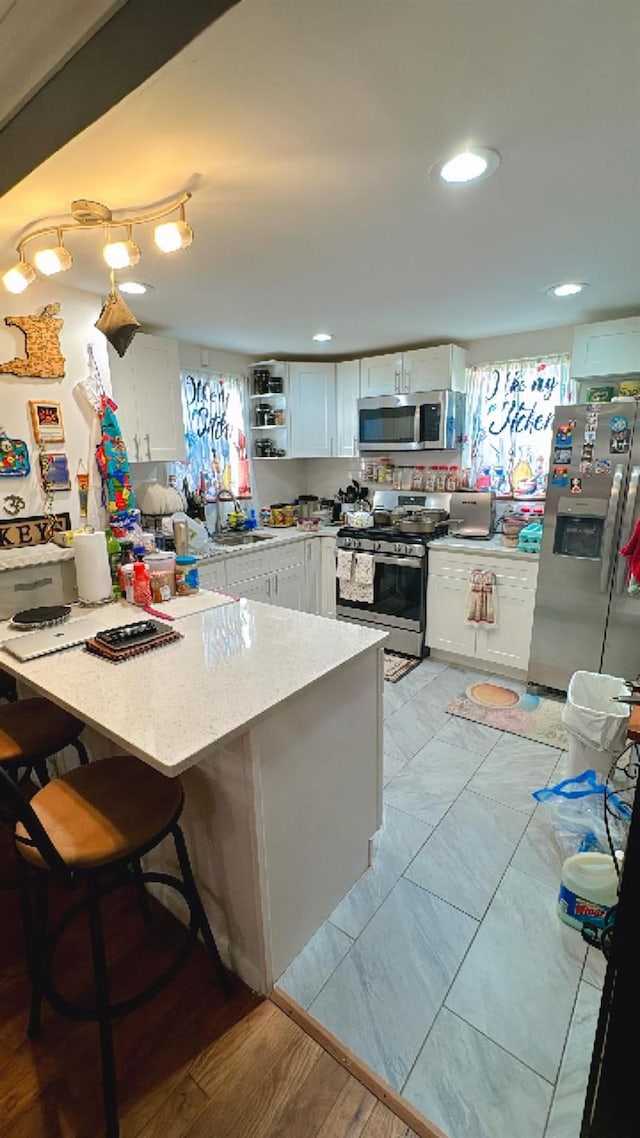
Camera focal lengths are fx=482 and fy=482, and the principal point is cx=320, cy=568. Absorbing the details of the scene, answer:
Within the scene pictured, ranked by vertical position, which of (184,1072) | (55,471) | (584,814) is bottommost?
(184,1072)

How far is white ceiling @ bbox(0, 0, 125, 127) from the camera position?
0.89 meters

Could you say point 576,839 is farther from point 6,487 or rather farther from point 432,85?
point 6,487

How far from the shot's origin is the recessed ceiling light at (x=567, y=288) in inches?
97.7

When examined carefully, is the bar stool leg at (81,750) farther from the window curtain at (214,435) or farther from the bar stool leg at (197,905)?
the window curtain at (214,435)

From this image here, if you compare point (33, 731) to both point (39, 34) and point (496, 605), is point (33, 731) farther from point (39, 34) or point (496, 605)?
point (496, 605)

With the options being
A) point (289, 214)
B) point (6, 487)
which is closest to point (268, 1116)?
point (6, 487)

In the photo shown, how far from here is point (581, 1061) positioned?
1244 mm

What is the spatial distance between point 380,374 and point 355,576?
1.64 meters

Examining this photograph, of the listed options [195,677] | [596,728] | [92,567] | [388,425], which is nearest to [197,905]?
[195,677]

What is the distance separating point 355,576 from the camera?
3.80 m

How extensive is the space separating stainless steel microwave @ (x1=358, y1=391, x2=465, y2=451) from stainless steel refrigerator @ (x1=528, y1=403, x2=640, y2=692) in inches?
36.3

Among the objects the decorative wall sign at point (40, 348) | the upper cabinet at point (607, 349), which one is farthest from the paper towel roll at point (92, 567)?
the upper cabinet at point (607, 349)

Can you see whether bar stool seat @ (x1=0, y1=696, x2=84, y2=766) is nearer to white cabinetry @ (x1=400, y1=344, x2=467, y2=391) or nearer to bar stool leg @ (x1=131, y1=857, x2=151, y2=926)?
bar stool leg @ (x1=131, y1=857, x2=151, y2=926)

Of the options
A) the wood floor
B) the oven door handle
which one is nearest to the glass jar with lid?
the oven door handle
